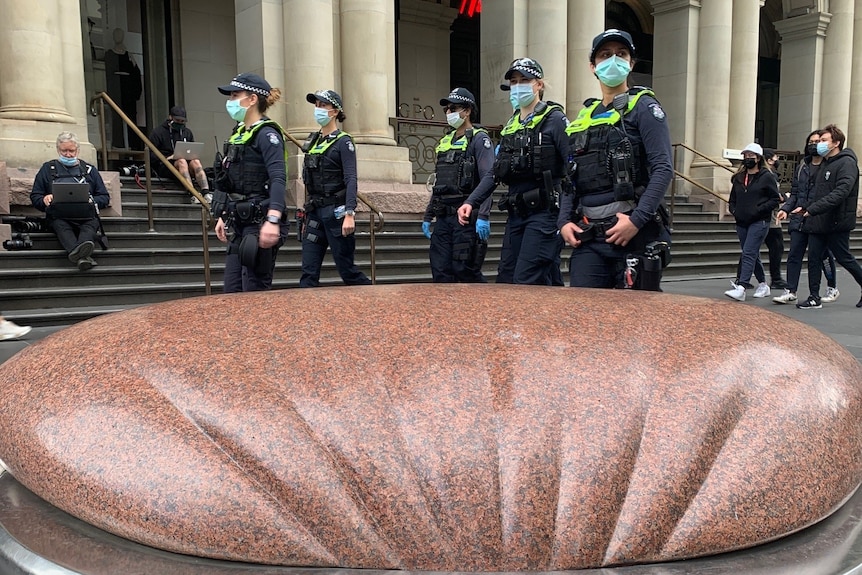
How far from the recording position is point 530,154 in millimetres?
4535

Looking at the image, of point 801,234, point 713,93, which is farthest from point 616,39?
point 713,93

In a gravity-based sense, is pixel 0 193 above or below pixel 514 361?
above

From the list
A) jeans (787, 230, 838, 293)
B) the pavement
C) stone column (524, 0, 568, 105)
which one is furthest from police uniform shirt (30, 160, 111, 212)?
stone column (524, 0, 568, 105)

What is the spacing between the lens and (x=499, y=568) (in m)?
1.37

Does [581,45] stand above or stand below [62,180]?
above

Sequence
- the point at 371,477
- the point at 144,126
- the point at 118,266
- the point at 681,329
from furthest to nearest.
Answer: the point at 144,126
the point at 118,266
the point at 681,329
the point at 371,477

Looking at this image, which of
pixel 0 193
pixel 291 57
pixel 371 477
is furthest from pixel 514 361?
pixel 291 57

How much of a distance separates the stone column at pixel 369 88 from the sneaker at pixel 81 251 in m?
4.30

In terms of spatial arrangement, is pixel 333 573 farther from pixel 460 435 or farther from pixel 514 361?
pixel 514 361

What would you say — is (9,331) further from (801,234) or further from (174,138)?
(801,234)

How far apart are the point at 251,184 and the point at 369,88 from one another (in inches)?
247

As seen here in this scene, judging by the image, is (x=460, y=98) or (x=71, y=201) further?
(x=71, y=201)

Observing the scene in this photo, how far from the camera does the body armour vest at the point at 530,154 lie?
178 inches

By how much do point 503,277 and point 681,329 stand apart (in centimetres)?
306
